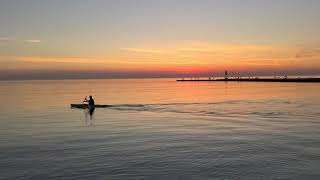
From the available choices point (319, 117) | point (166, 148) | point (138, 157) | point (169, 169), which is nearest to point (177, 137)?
point (166, 148)

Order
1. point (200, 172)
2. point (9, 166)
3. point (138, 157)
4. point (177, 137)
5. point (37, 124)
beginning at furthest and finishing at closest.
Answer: point (37, 124) → point (177, 137) → point (138, 157) → point (9, 166) → point (200, 172)

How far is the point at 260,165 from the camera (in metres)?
18.9

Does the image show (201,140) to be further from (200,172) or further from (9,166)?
(9,166)

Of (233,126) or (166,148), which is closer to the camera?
(166,148)

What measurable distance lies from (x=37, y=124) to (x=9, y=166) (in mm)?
19949

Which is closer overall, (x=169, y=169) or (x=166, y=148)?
(x=169, y=169)

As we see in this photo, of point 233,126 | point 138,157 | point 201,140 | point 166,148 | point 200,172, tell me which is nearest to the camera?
point 200,172

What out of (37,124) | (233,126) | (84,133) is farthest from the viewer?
(37,124)

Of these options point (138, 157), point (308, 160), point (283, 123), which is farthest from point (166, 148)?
point (283, 123)

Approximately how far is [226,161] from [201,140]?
715cm

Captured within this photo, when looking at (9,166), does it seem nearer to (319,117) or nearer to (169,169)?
(169,169)

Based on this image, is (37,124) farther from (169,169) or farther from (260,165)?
(260,165)

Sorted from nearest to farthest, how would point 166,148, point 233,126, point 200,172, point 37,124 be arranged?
point 200,172
point 166,148
point 233,126
point 37,124

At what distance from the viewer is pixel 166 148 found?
79.0ft
